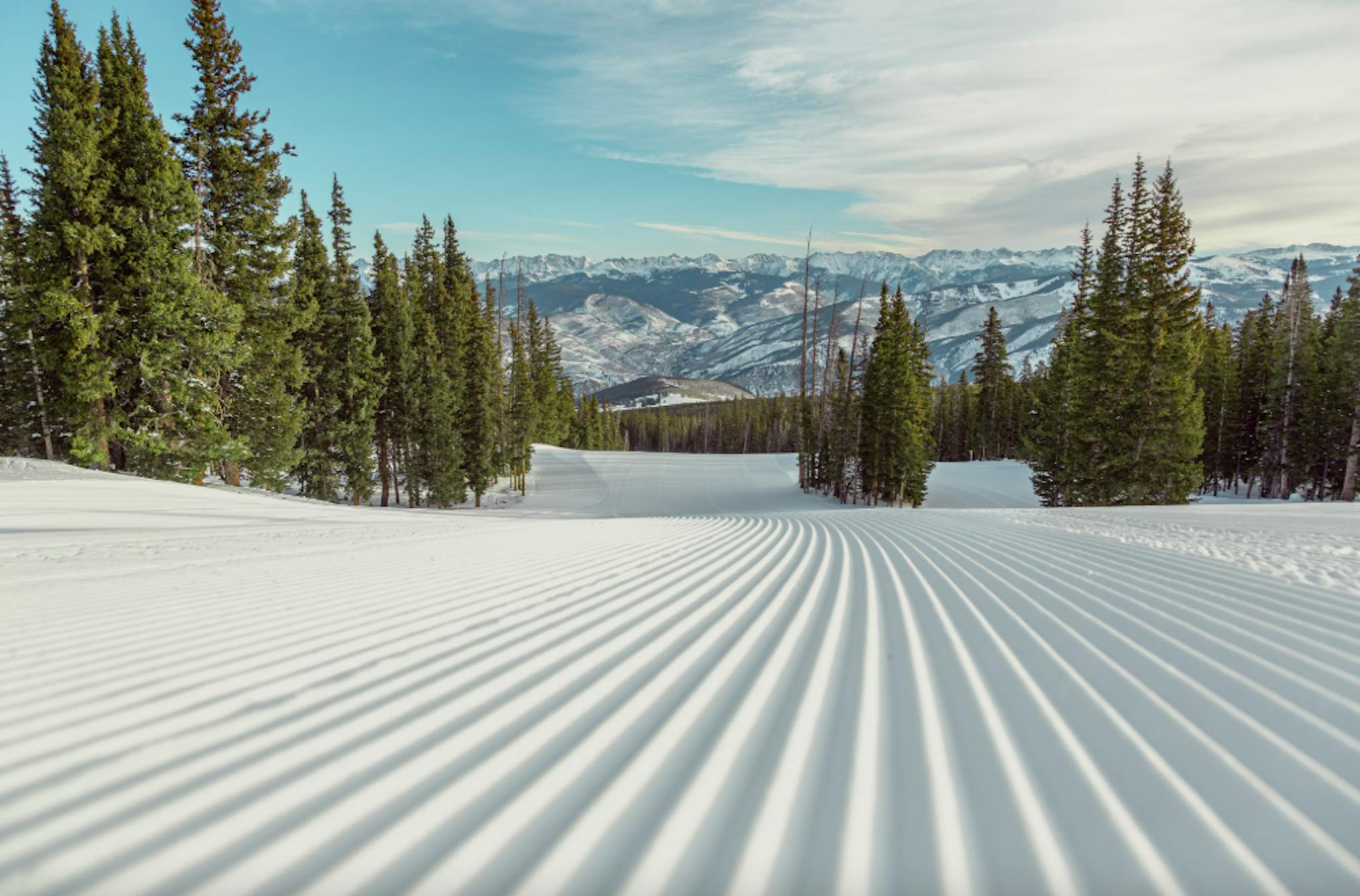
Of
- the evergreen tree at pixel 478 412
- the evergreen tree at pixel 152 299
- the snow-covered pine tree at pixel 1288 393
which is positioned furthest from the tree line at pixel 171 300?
the snow-covered pine tree at pixel 1288 393

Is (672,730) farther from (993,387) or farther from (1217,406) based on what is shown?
(993,387)

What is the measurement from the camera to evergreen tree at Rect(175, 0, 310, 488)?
15.2 metres

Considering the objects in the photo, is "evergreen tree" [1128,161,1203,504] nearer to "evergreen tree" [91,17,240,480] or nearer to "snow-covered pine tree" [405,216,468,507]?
"snow-covered pine tree" [405,216,468,507]

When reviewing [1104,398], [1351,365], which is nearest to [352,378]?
[1104,398]

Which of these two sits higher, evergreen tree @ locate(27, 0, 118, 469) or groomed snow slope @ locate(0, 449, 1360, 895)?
evergreen tree @ locate(27, 0, 118, 469)

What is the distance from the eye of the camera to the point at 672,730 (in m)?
2.28

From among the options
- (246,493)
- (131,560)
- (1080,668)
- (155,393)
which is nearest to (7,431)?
(155,393)

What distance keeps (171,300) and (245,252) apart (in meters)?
2.57

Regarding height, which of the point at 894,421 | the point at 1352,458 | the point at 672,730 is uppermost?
the point at 894,421

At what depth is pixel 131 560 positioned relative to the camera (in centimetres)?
550

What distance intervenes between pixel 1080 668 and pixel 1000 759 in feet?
4.11

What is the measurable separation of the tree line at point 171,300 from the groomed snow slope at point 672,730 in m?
11.6

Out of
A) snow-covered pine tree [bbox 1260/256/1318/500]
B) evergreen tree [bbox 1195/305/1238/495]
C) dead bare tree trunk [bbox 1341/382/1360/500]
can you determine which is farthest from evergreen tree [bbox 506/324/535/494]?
evergreen tree [bbox 1195/305/1238/495]

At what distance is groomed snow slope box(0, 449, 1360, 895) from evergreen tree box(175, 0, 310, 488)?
42.7 feet
